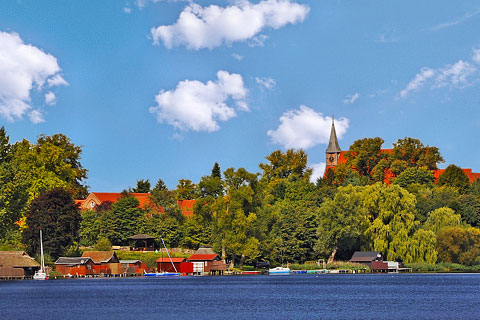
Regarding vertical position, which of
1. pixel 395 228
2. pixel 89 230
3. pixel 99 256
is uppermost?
pixel 89 230

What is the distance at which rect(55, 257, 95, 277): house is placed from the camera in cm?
8600

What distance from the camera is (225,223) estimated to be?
3519 inches

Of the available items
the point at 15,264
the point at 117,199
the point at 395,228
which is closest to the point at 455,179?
the point at 395,228

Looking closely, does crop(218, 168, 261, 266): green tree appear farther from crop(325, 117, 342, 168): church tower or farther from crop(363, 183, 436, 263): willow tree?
crop(325, 117, 342, 168): church tower

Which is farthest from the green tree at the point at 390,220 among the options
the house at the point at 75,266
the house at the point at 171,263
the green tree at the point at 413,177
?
the house at the point at 75,266

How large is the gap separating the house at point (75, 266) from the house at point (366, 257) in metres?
34.0

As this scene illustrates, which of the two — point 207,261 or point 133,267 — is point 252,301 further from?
point 133,267

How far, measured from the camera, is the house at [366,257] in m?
88.4

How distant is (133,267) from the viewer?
94875 mm

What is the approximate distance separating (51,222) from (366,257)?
39.5 meters

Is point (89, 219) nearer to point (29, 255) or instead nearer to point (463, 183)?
point (29, 255)

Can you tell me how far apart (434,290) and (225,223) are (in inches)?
1337

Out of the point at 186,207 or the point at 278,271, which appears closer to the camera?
the point at 278,271

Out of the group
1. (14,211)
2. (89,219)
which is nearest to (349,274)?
(89,219)
